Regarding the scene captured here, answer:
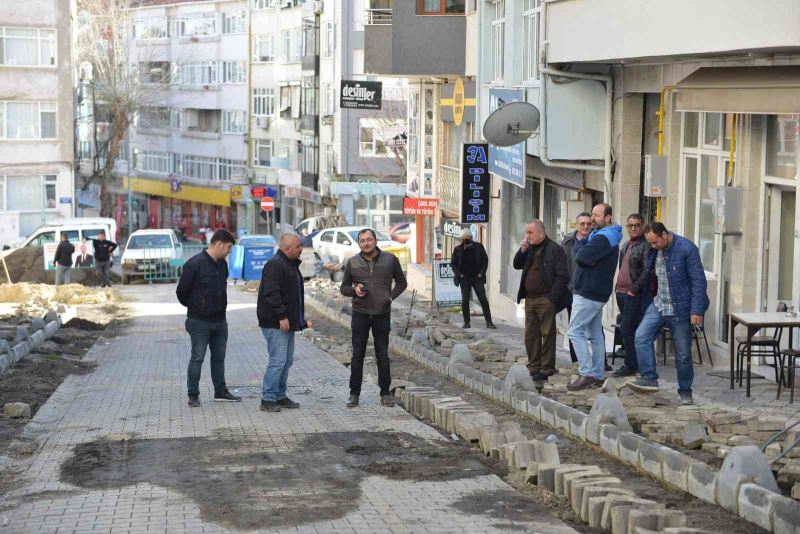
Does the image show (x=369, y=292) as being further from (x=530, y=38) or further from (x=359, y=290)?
(x=530, y=38)

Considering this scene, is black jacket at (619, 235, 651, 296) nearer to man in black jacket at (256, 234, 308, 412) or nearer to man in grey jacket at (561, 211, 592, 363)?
man in grey jacket at (561, 211, 592, 363)

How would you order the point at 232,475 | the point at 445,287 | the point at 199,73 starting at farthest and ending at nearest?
the point at 199,73 → the point at 445,287 → the point at 232,475

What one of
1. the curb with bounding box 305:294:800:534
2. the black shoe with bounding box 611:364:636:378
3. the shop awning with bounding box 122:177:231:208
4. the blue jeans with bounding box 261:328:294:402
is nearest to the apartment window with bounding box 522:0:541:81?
the curb with bounding box 305:294:800:534

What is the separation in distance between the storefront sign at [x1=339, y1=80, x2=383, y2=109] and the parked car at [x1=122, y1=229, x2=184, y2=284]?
23.6 feet

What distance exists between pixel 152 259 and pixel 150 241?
3.36ft

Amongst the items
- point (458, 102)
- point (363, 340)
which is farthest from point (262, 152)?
point (363, 340)

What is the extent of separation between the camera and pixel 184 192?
7700cm

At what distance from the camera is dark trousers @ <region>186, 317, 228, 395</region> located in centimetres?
1242

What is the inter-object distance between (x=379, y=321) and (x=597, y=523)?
203 inches

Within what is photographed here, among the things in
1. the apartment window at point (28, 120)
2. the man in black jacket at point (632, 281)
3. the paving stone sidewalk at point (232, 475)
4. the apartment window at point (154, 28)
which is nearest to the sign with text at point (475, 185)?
the paving stone sidewalk at point (232, 475)

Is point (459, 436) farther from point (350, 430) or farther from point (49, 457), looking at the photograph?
point (49, 457)

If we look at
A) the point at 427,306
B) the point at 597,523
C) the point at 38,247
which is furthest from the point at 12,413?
the point at 38,247

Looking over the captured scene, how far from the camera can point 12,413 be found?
12.2m

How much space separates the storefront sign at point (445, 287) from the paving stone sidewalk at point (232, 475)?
9132mm
